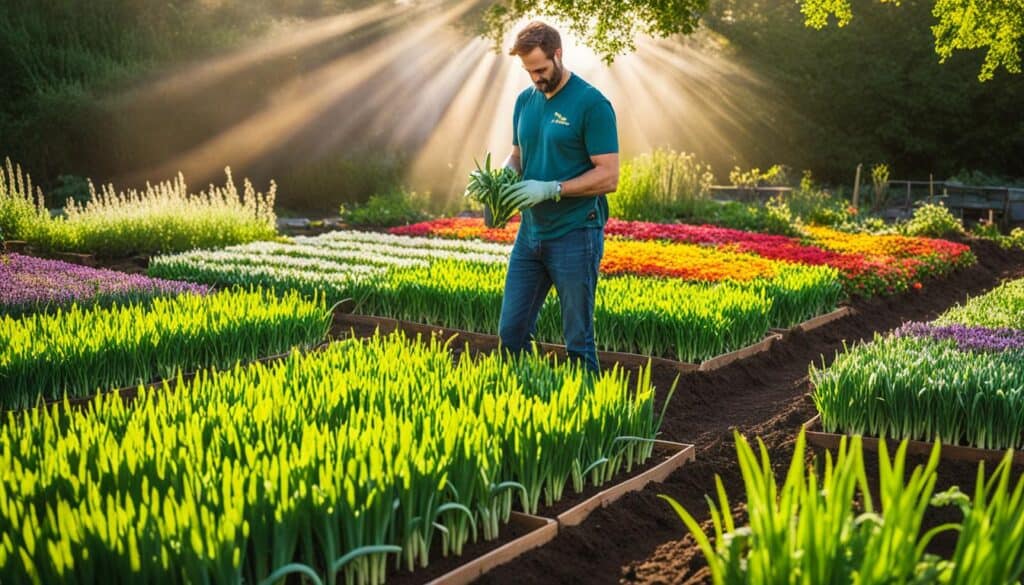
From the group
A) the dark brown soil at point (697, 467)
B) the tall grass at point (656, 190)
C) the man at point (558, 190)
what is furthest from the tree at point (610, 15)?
the man at point (558, 190)

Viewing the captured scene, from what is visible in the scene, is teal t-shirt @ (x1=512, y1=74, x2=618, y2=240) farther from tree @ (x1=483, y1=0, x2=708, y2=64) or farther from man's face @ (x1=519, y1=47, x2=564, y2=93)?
tree @ (x1=483, y1=0, x2=708, y2=64)

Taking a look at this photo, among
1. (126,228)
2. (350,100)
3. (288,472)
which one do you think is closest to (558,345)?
(288,472)

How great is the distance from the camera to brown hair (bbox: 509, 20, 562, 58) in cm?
467

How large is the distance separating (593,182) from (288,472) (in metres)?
2.51

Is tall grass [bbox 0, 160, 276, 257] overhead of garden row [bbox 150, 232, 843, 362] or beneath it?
overhead

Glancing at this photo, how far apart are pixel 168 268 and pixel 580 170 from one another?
20.2ft

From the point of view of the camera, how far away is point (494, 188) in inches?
199

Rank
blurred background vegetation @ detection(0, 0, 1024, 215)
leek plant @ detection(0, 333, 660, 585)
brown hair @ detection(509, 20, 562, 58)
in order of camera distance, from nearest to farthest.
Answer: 1. leek plant @ detection(0, 333, 660, 585)
2. brown hair @ detection(509, 20, 562, 58)
3. blurred background vegetation @ detection(0, 0, 1024, 215)

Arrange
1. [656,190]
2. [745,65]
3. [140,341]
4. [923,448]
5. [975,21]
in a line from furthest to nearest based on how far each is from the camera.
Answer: [745,65]
[656,190]
[975,21]
[140,341]
[923,448]

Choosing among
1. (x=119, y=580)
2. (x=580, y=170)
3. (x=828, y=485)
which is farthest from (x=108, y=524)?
(x=580, y=170)

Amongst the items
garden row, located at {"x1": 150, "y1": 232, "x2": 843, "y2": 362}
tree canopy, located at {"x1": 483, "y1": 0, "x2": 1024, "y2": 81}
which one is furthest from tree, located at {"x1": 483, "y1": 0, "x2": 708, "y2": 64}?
garden row, located at {"x1": 150, "y1": 232, "x2": 843, "y2": 362}

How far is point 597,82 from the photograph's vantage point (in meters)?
33.2

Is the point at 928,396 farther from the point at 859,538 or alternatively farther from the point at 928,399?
the point at 859,538

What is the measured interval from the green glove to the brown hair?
655 millimetres
